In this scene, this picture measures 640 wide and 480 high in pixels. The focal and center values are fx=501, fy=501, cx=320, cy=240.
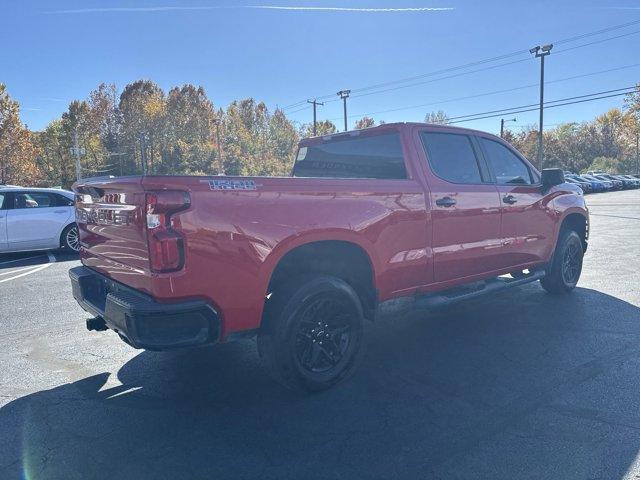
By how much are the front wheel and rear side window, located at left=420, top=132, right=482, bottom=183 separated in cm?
198

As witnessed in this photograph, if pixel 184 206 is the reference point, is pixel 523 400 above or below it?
below

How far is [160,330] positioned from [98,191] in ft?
4.23

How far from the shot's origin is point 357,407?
350 centimetres

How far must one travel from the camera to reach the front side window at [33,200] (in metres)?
10.1

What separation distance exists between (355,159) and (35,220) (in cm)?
808

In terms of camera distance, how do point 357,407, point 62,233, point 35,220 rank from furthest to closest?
point 62,233 → point 35,220 → point 357,407

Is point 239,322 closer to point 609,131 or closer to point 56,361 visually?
point 56,361

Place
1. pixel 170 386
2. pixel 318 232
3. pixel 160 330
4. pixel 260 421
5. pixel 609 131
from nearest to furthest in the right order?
pixel 160 330, pixel 260 421, pixel 318 232, pixel 170 386, pixel 609 131

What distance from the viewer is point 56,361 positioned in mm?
4426

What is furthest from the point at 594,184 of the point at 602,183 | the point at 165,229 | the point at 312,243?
the point at 165,229

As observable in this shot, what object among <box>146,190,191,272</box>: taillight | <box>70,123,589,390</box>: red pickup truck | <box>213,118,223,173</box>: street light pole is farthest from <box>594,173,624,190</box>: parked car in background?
<box>146,190,191,272</box>: taillight

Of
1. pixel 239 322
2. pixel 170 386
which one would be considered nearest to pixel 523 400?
pixel 239 322

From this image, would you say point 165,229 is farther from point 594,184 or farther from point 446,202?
point 594,184

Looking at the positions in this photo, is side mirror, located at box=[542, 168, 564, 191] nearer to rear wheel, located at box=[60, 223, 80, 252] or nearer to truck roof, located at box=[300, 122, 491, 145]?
truck roof, located at box=[300, 122, 491, 145]
